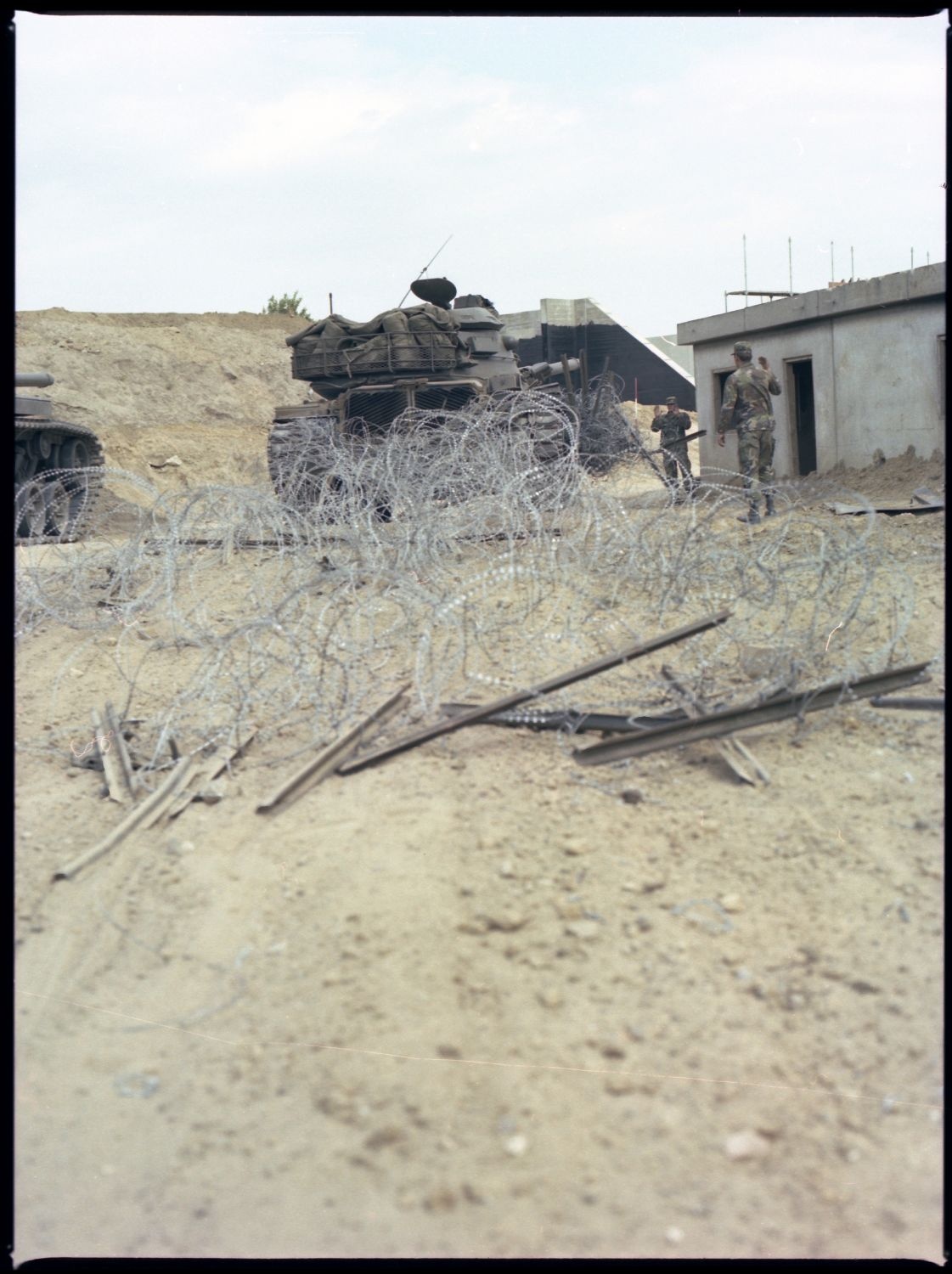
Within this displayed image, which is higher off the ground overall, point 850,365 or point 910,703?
point 850,365

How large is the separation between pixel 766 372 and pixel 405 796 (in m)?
7.50

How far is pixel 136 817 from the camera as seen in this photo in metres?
4.31

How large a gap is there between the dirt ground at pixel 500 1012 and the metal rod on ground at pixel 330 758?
0.07m

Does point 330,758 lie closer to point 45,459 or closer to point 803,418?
point 803,418

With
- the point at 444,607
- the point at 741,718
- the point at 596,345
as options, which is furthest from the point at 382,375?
the point at 596,345

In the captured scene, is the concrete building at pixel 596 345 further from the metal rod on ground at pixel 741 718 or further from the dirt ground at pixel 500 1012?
the dirt ground at pixel 500 1012

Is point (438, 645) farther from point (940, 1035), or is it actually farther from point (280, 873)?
point (940, 1035)

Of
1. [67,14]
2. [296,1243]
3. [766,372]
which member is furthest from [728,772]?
[766,372]

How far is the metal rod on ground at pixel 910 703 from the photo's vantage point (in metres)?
4.58

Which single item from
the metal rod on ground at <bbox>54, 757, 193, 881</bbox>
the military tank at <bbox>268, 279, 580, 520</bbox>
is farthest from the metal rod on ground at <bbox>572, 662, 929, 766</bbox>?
the military tank at <bbox>268, 279, 580, 520</bbox>

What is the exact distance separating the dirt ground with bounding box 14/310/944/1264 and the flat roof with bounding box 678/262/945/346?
7.97 meters

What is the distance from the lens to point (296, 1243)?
215 cm

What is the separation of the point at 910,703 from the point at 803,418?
9142 mm

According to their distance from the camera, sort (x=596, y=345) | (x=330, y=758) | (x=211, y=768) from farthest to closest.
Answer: (x=596, y=345), (x=211, y=768), (x=330, y=758)
